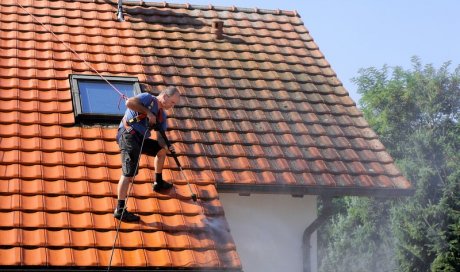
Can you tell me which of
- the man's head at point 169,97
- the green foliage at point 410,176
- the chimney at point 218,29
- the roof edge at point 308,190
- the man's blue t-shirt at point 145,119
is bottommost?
the green foliage at point 410,176

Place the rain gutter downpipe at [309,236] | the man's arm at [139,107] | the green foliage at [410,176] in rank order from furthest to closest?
the green foliage at [410,176], the rain gutter downpipe at [309,236], the man's arm at [139,107]

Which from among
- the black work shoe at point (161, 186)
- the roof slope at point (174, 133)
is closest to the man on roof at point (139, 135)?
the black work shoe at point (161, 186)

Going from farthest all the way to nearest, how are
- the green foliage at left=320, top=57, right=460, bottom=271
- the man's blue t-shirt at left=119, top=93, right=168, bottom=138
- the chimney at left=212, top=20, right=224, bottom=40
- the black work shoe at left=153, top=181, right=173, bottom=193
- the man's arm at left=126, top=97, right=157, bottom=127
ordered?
the green foliage at left=320, top=57, right=460, bottom=271 < the chimney at left=212, top=20, right=224, bottom=40 < the black work shoe at left=153, top=181, right=173, bottom=193 < the man's blue t-shirt at left=119, top=93, right=168, bottom=138 < the man's arm at left=126, top=97, right=157, bottom=127

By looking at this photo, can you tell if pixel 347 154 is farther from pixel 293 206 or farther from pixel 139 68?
pixel 139 68

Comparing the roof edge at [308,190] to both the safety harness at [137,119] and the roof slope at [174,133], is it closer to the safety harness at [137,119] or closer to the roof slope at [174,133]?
the roof slope at [174,133]

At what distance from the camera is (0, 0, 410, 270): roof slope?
9.92 metres

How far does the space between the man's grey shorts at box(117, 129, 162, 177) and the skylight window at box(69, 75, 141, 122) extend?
1.25 metres

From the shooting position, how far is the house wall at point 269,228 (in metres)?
11.5

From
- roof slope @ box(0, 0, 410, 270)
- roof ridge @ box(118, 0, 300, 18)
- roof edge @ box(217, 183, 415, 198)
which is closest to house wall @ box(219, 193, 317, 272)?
roof edge @ box(217, 183, 415, 198)

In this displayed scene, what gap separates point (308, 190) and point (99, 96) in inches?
108

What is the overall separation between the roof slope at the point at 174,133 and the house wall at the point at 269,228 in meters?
0.38

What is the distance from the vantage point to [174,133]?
11859 millimetres

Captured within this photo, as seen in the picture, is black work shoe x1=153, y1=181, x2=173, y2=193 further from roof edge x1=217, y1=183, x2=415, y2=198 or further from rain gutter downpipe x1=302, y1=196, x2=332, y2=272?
rain gutter downpipe x1=302, y1=196, x2=332, y2=272

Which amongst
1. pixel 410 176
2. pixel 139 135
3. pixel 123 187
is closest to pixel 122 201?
pixel 123 187
